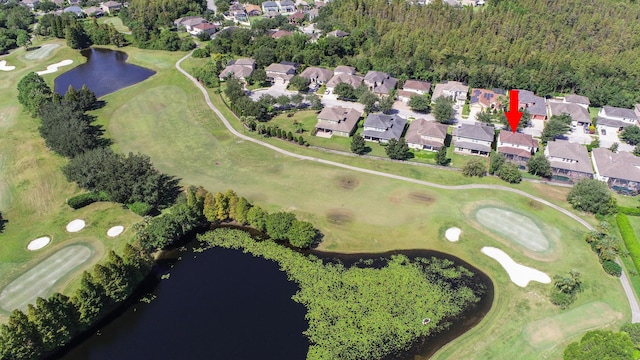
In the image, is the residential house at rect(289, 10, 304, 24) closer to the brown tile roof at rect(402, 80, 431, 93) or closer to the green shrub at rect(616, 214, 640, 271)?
the brown tile roof at rect(402, 80, 431, 93)

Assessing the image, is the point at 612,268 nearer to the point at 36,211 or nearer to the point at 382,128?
the point at 382,128

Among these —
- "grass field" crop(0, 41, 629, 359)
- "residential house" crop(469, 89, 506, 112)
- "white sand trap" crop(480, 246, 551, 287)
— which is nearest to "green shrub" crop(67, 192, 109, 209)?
"grass field" crop(0, 41, 629, 359)

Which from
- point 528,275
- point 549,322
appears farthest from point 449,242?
point 549,322

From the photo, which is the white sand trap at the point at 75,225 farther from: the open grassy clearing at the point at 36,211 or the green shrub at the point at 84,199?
the green shrub at the point at 84,199

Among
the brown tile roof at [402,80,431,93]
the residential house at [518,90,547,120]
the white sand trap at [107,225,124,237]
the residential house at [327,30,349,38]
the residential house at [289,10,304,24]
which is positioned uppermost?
the residential house at [289,10,304,24]

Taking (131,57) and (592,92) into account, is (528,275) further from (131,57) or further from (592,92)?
(131,57)

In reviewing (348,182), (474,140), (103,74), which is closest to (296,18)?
(103,74)

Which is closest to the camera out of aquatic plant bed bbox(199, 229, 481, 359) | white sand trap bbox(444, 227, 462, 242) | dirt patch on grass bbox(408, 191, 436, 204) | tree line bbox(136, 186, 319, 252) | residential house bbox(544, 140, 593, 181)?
aquatic plant bed bbox(199, 229, 481, 359)
